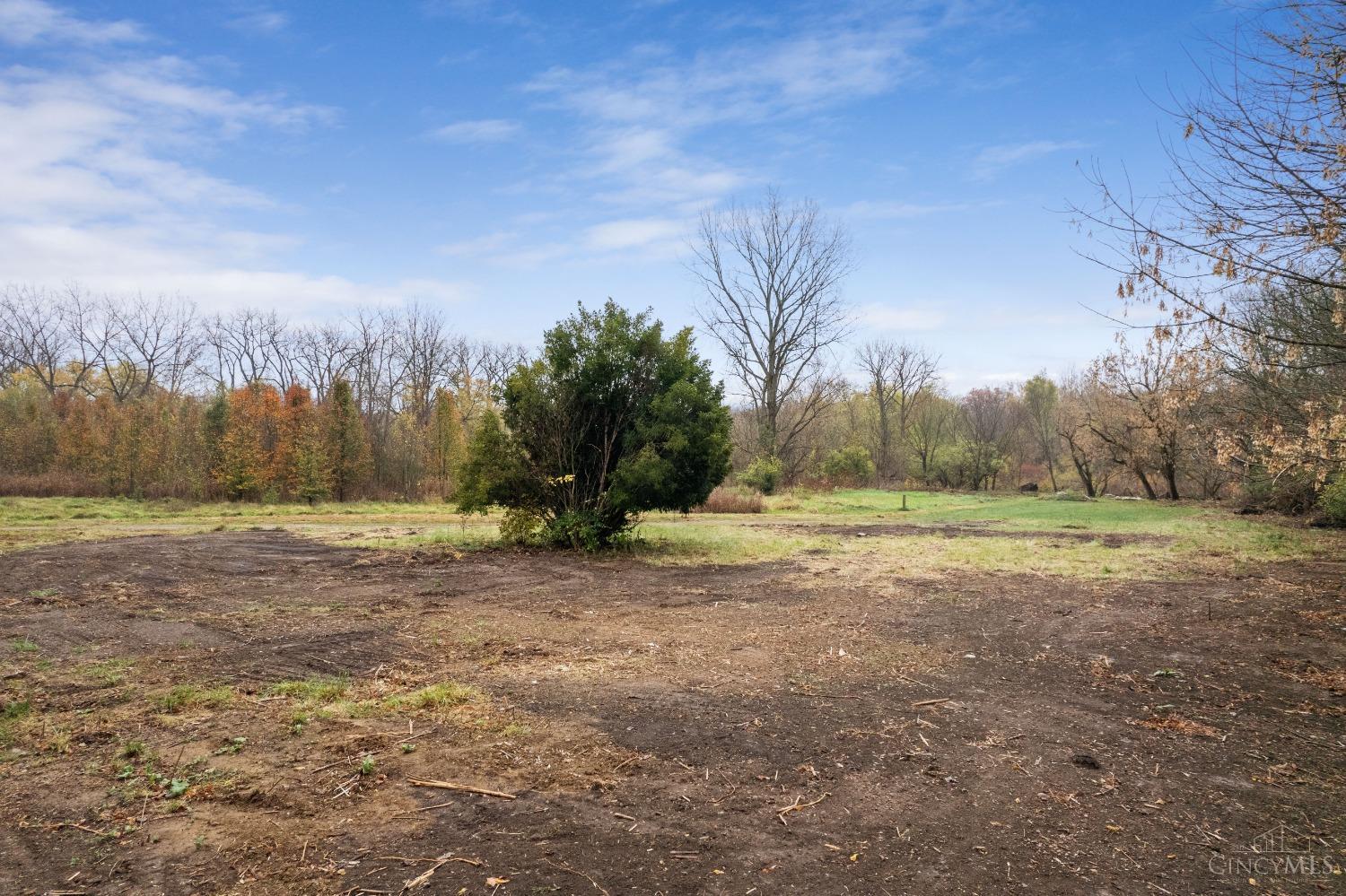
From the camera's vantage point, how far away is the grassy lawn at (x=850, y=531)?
12.7 metres

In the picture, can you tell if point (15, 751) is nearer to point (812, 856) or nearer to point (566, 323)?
point (812, 856)

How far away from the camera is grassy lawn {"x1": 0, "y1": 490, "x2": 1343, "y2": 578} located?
1274cm

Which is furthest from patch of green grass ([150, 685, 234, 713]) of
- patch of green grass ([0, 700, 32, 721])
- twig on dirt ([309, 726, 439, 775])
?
twig on dirt ([309, 726, 439, 775])

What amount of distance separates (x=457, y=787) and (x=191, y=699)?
234 cm

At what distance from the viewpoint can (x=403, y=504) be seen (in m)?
28.2

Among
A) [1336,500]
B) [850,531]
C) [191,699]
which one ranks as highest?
A: [1336,500]

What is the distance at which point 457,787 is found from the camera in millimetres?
3668

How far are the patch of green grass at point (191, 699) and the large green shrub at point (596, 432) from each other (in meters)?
7.95

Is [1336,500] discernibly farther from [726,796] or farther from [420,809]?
[420,809]

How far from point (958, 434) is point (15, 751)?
182ft

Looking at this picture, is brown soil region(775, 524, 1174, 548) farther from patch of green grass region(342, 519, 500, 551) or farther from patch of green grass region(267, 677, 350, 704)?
patch of green grass region(267, 677, 350, 704)

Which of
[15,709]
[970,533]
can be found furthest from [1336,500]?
[15,709]

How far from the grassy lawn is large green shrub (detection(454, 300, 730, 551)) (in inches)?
45.4

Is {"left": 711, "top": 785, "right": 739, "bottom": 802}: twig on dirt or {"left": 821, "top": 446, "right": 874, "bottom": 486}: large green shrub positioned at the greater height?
{"left": 821, "top": 446, "right": 874, "bottom": 486}: large green shrub
